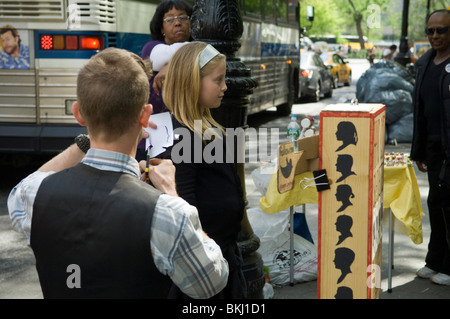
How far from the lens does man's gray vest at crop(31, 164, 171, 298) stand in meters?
1.83

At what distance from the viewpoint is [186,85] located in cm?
295

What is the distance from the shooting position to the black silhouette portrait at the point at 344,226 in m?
3.26

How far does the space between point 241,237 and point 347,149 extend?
1.37 m

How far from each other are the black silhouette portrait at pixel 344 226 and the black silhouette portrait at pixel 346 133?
0.36 meters

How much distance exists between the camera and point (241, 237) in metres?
4.36

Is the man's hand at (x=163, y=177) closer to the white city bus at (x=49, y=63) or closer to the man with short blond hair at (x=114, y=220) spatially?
the man with short blond hair at (x=114, y=220)

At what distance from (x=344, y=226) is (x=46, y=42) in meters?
5.65

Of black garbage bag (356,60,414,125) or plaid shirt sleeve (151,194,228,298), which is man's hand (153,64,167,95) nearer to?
plaid shirt sleeve (151,194,228,298)

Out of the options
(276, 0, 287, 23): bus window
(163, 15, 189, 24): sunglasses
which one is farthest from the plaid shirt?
(276, 0, 287, 23): bus window

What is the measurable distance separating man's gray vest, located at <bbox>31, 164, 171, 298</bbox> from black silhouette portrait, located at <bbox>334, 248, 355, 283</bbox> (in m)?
1.55

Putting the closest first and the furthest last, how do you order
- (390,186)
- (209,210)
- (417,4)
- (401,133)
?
(209,210)
(390,186)
(401,133)
(417,4)

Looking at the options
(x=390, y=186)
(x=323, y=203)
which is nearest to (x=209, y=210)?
(x=323, y=203)
